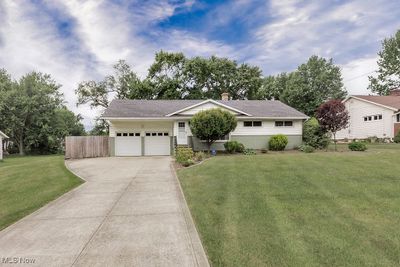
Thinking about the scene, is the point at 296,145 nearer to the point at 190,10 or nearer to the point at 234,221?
the point at 190,10

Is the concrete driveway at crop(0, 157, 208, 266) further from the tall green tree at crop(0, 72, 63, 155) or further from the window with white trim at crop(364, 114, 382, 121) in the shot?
the tall green tree at crop(0, 72, 63, 155)

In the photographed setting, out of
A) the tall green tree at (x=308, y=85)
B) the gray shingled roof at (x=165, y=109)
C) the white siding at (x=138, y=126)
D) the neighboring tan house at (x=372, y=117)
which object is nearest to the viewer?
the gray shingled roof at (x=165, y=109)

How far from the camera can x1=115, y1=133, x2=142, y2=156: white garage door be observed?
2058 centimetres

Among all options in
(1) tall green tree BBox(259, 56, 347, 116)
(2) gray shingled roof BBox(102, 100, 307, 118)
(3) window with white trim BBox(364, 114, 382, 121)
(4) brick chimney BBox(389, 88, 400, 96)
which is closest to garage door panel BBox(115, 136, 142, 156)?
(2) gray shingled roof BBox(102, 100, 307, 118)

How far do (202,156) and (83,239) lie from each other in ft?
35.4

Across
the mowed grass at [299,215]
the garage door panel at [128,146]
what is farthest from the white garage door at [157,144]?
the mowed grass at [299,215]

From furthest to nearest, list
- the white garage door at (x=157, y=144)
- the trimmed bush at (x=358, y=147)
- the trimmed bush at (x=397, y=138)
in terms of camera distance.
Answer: the trimmed bush at (x=397, y=138) → the white garage door at (x=157, y=144) → the trimmed bush at (x=358, y=147)

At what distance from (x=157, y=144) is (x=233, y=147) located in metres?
6.46

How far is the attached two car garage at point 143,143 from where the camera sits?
20612 mm

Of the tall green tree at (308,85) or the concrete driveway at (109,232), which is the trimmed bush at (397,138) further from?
the concrete driveway at (109,232)

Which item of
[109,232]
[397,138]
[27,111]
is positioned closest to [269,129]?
[397,138]

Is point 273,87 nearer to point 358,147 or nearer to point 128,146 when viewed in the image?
point 358,147

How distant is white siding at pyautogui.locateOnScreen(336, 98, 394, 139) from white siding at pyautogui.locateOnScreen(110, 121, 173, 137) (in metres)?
22.6

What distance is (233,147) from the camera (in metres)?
18.4
